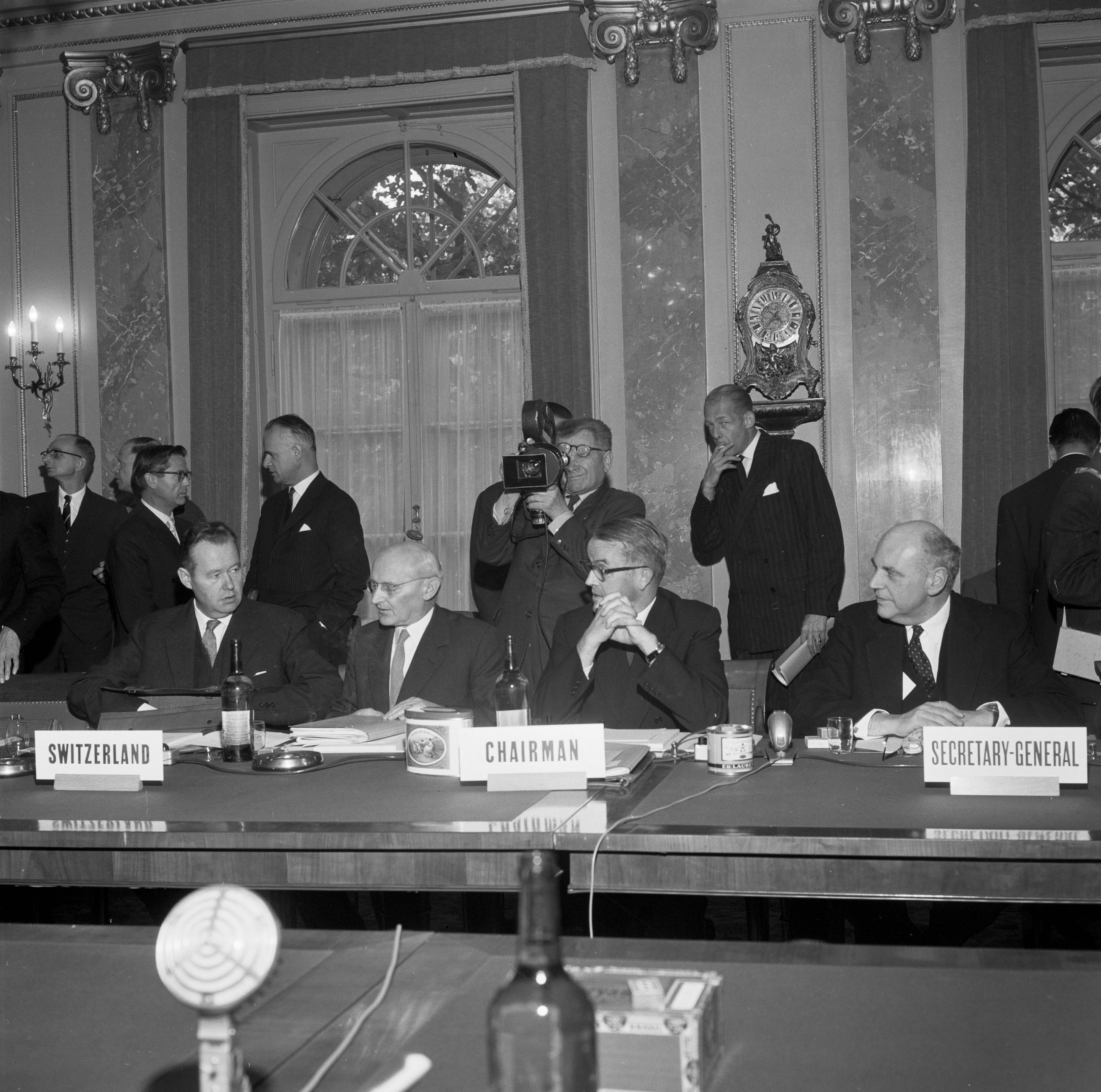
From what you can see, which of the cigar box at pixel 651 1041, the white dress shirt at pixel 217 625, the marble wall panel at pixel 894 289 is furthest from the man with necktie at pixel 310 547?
the cigar box at pixel 651 1041

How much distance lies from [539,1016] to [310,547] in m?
4.30

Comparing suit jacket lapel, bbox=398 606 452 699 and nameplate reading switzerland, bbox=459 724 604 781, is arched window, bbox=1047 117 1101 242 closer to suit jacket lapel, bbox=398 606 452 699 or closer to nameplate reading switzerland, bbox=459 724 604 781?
suit jacket lapel, bbox=398 606 452 699

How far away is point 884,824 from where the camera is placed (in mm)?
2104

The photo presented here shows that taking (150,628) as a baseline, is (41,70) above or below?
above

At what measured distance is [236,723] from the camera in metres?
2.97

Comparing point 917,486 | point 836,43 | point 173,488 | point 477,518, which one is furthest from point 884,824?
point 836,43

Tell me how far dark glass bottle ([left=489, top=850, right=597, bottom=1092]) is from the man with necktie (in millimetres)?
3968

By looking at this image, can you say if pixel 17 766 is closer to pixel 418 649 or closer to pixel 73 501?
pixel 418 649

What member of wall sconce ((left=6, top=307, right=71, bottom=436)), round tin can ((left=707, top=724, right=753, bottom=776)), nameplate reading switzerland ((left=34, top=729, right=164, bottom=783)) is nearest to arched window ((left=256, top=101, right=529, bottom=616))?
wall sconce ((left=6, top=307, right=71, bottom=436))

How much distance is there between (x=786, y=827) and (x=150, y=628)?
7.63ft

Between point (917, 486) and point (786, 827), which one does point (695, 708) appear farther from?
point (917, 486)

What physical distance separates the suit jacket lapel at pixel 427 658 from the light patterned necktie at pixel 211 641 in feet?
1.92

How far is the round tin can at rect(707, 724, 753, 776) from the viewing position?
105 inches

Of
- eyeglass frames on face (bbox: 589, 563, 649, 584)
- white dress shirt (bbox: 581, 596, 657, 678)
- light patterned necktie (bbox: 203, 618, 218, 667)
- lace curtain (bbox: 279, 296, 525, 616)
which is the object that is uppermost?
lace curtain (bbox: 279, 296, 525, 616)
